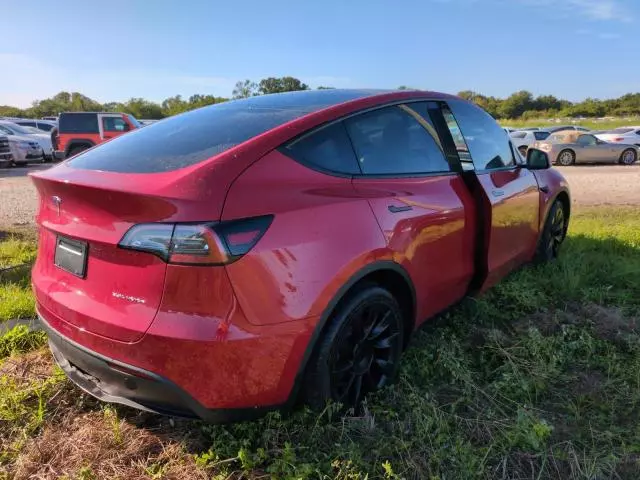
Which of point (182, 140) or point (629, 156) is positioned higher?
point (629, 156)

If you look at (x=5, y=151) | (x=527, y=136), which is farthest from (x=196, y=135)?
(x=527, y=136)

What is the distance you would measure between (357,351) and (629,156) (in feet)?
69.4

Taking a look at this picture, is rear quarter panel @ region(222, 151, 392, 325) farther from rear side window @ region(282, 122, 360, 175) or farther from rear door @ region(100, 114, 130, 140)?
rear door @ region(100, 114, 130, 140)

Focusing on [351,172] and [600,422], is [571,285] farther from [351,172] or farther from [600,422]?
[351,172]

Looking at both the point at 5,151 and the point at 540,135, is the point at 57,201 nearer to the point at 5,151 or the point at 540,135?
the point at 5,151

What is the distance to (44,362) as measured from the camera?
2959 millimetres

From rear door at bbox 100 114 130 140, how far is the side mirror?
1609cm

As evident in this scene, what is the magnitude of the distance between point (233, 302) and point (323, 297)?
0.42 meters

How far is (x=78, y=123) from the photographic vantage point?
17.2 metres

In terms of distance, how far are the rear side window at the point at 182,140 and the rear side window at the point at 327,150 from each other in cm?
18

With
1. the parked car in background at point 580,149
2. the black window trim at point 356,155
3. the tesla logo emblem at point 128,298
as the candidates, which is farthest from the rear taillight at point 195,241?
the parked car in background at point 580,149

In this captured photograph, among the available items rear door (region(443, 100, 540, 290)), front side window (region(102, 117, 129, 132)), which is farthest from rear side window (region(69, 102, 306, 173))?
front side window (region(102, 117, 129, 132))

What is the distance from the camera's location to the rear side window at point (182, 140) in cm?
215

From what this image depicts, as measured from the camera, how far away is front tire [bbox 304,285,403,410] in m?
2.22
